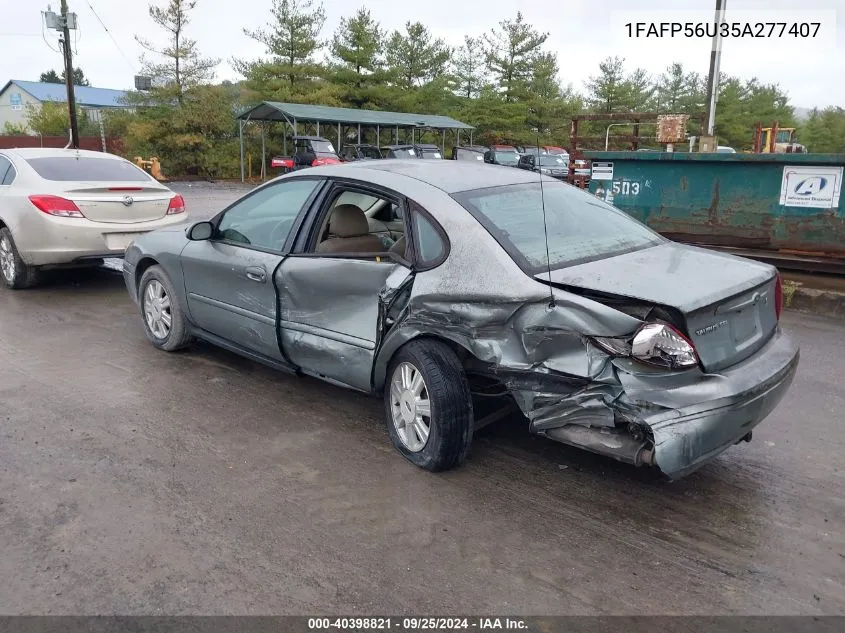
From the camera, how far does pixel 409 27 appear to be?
47.8 metres

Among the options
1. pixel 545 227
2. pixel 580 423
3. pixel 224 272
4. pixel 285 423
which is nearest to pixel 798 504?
pixel 580 423

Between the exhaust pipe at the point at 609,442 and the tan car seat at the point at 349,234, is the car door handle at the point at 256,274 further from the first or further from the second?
the exhaust pipe at the point at 609,442

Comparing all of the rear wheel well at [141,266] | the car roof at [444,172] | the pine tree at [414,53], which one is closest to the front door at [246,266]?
the car roof at [444,172]

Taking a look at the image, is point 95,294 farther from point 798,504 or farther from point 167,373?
point 798,504

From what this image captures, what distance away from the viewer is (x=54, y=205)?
24.3 feet

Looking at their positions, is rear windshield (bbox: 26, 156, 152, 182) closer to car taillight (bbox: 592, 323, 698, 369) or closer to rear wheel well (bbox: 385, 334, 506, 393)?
rear wheel well (bbox: 385, 334, 506, 393)

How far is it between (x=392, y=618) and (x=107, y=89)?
83.5m

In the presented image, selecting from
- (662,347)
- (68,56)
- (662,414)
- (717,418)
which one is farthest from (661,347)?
(68,56)

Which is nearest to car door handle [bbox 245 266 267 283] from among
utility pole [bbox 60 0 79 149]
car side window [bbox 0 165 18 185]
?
car side window [bbox 0 165 18 185]

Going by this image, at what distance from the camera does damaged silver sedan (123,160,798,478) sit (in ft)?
10.1

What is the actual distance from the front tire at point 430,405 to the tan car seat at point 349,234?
0.81 m

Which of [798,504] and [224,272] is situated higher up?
[224,272]

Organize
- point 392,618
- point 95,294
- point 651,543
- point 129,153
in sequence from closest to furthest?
point 392,618 → point 651,543 → point 95,294 → point 129,153

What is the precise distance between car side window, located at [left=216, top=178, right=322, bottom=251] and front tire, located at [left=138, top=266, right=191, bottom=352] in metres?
0.79
